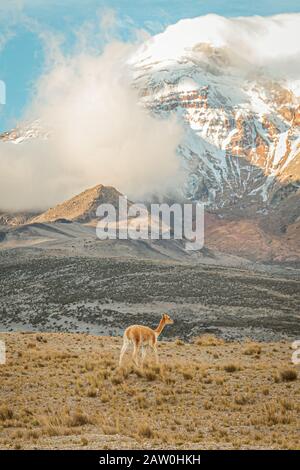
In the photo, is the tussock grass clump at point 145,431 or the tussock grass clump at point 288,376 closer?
the tussock grass clump at point 145,431

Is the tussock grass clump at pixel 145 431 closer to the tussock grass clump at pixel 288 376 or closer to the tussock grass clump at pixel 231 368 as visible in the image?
the tussock grass clump at pixel 288 376

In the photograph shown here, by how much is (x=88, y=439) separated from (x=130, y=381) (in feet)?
20.4

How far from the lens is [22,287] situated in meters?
101

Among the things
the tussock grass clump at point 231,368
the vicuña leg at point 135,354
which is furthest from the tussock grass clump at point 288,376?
the vicuña leg at point 135,354

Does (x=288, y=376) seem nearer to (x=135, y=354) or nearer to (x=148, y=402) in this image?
(x=148, y=402)

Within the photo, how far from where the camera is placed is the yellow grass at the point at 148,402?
628 inches

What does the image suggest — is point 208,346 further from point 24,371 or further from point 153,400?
point 153,400

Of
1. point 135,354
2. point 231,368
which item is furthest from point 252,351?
point 135,354

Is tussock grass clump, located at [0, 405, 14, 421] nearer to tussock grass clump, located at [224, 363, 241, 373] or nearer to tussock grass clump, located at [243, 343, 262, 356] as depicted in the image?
tussock grass clump, located at [224, 363, 241, 373]

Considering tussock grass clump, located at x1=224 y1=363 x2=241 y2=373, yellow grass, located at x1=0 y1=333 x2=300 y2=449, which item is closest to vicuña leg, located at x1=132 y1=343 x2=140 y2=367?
yellow grass, located at x1=0 y1=333 x2=300 y2=449

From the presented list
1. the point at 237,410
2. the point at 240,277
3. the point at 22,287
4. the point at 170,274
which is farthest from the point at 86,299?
the point at 237,410

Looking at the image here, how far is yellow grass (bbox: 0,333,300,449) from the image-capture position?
15.9m

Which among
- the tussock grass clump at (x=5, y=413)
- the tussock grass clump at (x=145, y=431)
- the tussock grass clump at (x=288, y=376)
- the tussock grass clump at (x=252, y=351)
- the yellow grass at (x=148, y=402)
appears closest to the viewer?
the yellow grass at (x=148, y=402)
